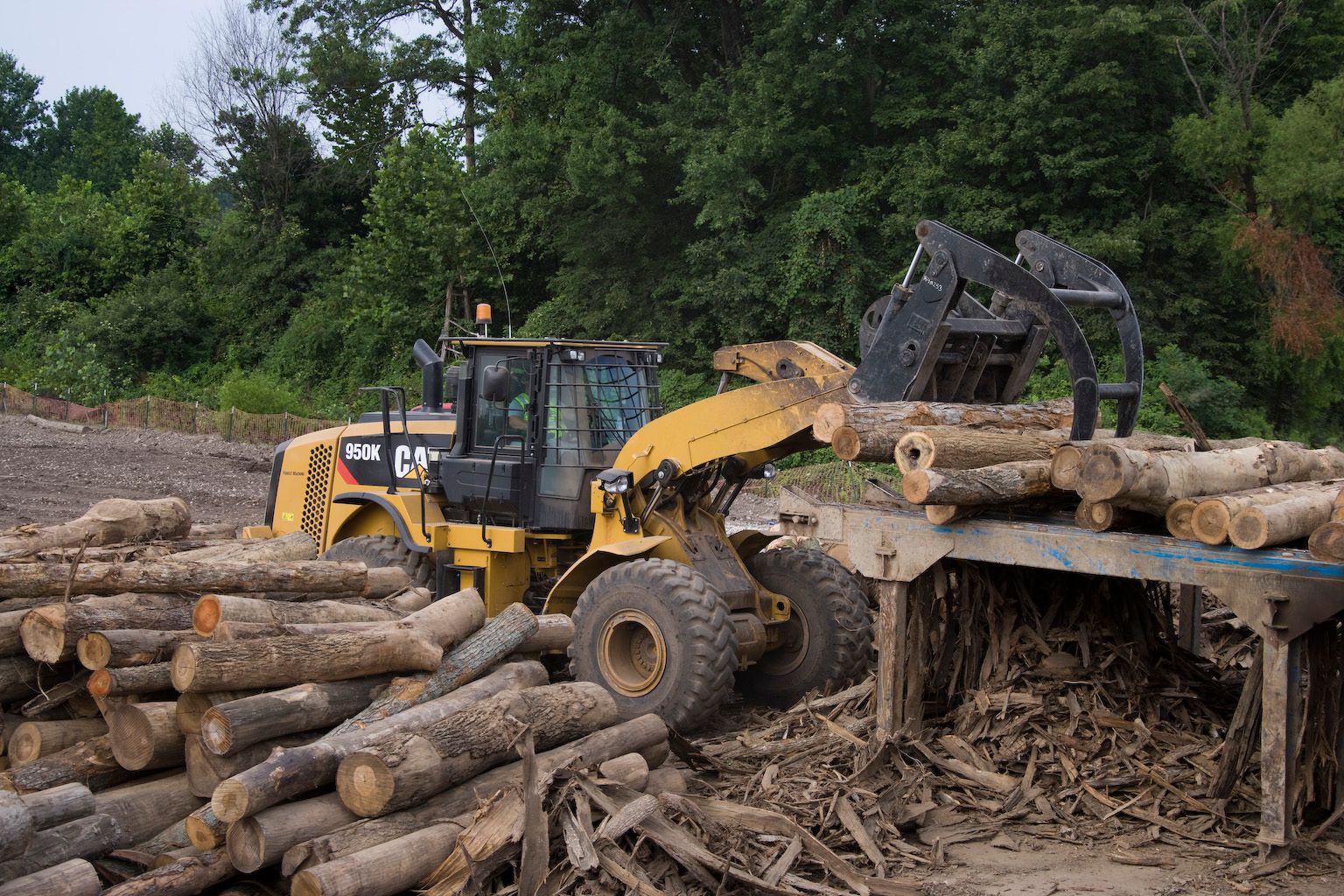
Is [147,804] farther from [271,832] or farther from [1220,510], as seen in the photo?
[1220,510]

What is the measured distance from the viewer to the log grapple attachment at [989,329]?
7121 mm

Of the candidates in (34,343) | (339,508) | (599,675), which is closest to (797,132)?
(339,508)

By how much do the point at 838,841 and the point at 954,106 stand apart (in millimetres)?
20224

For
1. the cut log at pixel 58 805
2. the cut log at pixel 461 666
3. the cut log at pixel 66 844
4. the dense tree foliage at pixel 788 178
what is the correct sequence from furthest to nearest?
the dense tree foliage at pixel 788 178 < the cut log at pixel 461 666 < the cut log at pixel 58 805 < the cut log at pixel 66 844

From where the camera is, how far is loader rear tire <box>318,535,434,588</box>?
385 inches

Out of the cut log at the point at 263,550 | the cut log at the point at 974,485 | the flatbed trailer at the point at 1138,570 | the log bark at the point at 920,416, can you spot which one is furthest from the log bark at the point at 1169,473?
the cut log at the point at 263,550

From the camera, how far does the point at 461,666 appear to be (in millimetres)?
7020

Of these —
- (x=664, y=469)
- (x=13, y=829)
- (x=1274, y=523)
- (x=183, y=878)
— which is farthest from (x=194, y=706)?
(x=1274, y=523)

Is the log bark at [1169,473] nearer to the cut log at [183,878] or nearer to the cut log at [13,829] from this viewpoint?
the cut log at [183,878]

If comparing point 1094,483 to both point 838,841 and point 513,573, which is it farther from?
point 513,573

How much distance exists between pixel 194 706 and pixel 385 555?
3.85 metres

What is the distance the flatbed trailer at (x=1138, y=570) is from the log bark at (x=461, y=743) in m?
1.67

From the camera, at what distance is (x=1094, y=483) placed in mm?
6207

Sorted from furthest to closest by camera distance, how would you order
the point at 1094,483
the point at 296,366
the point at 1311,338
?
the point at 296,366
the point at 1311,338
the point at 1094,483
